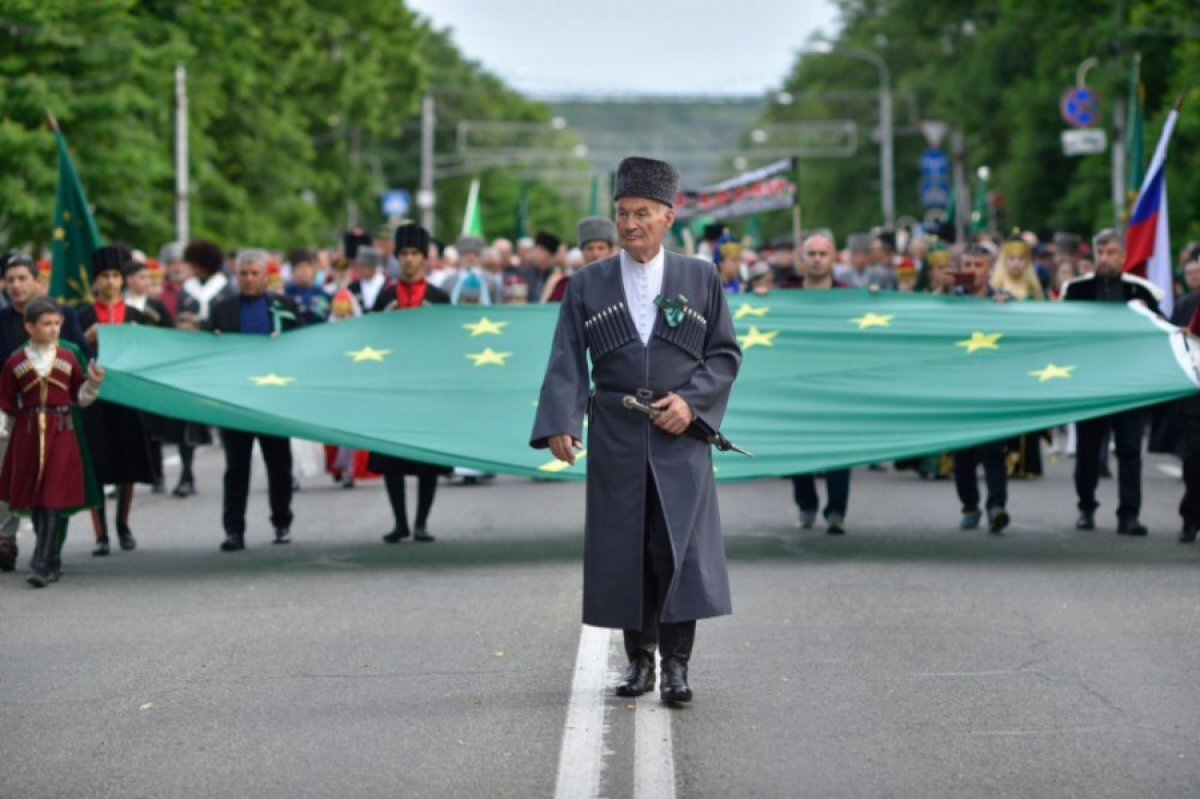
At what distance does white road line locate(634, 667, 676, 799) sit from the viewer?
732 cm

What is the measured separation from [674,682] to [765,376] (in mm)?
6126

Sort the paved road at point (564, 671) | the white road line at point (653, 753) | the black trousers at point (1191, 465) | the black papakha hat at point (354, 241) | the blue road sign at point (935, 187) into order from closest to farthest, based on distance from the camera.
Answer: the white road line at point (653, 753) → the paved road at point (564, 671) → the black trousers at point (1191, 465) → the black papakha hat at point (354, 241) → the blue road sign at point (935, 187)

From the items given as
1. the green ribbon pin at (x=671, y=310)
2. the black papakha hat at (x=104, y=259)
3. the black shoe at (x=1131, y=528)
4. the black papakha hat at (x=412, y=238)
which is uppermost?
the black papakha hat at (x=412, y=238)

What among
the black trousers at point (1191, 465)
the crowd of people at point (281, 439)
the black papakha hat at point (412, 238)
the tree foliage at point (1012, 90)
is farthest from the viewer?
the tree foliage at point (1012, 90)

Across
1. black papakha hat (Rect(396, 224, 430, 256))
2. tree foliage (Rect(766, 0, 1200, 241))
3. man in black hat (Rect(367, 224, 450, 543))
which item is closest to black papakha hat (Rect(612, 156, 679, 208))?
man in black hat (Rect(367, 224, 450, 543))

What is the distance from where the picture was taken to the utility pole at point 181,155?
45.3m

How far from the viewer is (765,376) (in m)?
14.7

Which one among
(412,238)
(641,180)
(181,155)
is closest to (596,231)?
(412,238)

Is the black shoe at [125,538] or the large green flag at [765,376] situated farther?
the black shoe at [125,538]

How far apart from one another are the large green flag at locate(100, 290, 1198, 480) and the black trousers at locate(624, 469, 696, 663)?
4795 mm

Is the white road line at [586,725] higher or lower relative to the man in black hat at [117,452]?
lower

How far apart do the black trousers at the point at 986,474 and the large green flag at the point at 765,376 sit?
0.55 m

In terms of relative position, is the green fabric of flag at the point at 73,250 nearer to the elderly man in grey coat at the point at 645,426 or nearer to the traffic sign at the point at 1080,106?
the elderly man in grey coat at the point at 645,426

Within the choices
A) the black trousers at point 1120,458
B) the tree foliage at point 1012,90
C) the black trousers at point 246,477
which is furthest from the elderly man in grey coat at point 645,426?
the tree foliage at point 1012,90
